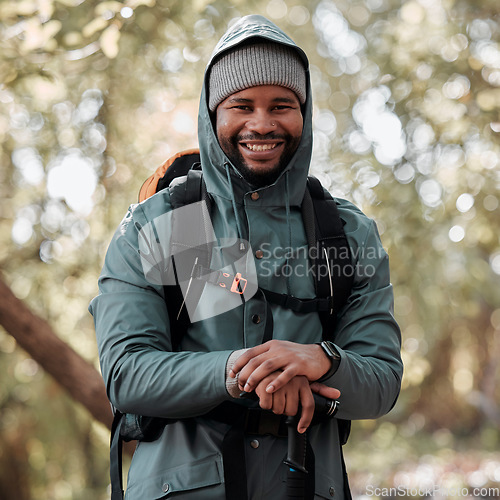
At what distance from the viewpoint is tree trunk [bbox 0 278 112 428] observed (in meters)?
4.38

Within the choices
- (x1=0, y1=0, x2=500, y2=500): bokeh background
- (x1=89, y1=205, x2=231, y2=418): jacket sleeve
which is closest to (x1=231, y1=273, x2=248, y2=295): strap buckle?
(x1=89, y1=205, x2=231, y2=418): jacket sleeve

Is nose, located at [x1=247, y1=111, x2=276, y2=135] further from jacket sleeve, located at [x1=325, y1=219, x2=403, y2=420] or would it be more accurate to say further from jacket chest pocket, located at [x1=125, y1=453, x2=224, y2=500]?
jacket chest pocket, located at [x1=125, y1=453, x2=224, y2=500]

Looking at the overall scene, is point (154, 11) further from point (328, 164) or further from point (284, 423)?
point (284, 423)

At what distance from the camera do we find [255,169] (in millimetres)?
2104

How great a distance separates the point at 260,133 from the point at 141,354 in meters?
0.80

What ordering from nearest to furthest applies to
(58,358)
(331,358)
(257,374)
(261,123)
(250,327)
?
(257,374) → (331,358) → (250,327) → (261,123) → (58,358)

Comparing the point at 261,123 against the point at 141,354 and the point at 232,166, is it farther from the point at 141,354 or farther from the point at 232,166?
the point at 141,354

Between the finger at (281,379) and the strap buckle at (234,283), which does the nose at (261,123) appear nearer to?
the strap buckle at (234,283)

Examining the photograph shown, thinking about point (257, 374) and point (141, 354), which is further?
point (141, 354)

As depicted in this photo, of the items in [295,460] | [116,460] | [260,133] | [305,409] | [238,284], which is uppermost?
[260,133]

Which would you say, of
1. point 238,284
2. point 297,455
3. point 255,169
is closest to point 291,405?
point 297,455

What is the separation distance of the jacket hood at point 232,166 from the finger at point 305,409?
678 millimetres

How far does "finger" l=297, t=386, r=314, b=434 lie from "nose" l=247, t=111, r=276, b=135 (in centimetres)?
84

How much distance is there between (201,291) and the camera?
6.28 feet
